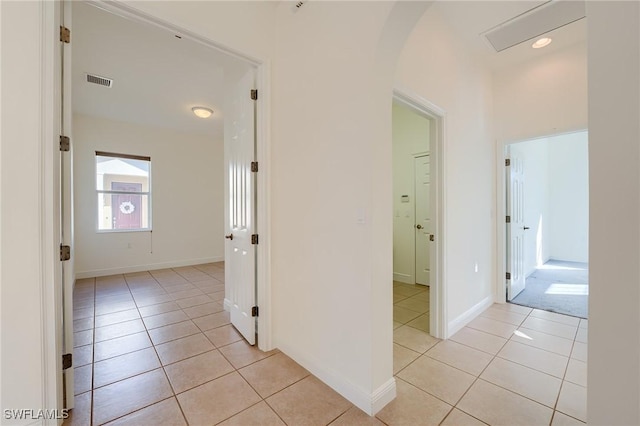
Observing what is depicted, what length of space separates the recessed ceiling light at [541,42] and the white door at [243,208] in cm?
307

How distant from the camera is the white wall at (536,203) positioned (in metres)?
4.45

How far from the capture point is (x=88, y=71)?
3.10 m

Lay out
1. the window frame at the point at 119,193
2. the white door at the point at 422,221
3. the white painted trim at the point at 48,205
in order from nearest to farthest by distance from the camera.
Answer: the white painted trim at the point at 48,205
the white door at the point at 422,221
the window frame at the point at 119,193

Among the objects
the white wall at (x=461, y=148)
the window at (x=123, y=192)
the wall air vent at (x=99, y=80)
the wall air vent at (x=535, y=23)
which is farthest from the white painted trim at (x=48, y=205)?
the window at (x=123, y=192)

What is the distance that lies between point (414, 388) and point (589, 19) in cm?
200

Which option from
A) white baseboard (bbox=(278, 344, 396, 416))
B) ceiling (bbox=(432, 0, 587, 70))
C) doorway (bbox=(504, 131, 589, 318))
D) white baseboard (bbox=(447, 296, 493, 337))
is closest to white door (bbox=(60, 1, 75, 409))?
white baseboard (bbox=(278, 344, 396, 416))

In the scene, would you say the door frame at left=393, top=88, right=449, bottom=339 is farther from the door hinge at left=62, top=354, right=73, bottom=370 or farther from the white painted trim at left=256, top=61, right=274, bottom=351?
the door hinge at left=62, top=354, right=73, bottom=370

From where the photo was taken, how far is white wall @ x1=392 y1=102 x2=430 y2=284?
3984 mm

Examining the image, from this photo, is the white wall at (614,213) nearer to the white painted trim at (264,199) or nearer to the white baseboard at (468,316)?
the white painted trim at (264,199)

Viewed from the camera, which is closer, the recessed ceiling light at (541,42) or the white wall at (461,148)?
the white wall at (461,148)

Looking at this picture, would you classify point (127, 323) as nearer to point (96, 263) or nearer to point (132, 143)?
point (96, 263)

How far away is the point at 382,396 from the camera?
5.04 feet

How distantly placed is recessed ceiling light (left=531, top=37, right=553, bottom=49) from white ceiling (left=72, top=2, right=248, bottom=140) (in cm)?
312

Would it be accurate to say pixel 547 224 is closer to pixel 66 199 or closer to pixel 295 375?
pixel 295 375
